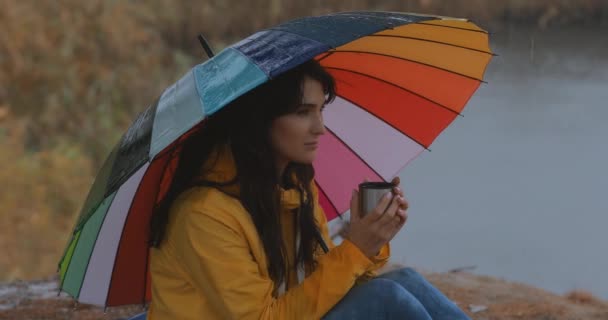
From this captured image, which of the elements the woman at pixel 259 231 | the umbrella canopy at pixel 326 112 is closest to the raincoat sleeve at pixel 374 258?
the woman at pixel 259 231

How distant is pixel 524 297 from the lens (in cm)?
332

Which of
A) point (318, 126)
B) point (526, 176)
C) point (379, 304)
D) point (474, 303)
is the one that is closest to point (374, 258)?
point (379, 304)

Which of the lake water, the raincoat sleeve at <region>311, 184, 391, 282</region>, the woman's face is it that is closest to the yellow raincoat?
the woman's face

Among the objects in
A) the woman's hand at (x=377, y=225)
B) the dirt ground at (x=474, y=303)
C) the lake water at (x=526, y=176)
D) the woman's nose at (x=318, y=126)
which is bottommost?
the lake water at (x=526, y=176)

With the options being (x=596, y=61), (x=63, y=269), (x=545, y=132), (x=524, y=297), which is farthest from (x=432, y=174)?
(x=63, y=269)

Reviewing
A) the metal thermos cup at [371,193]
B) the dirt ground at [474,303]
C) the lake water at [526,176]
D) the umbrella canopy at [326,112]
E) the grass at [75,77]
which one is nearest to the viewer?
the umbrella canopy at [326,112]

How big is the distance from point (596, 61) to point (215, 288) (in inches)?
275

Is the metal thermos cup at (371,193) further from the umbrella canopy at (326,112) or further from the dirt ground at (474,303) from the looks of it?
the dirt ground at (474,303)

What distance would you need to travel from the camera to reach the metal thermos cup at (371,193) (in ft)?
5.65

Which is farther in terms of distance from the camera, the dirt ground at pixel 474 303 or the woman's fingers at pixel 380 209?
the dirt ground at pixel 474 303

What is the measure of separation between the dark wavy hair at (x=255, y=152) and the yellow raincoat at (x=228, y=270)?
25mm

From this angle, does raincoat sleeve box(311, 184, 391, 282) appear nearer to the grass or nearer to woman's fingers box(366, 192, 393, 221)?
woman's fingers box(366, 192, 393, 221)

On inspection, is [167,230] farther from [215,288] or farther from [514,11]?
[514,11]

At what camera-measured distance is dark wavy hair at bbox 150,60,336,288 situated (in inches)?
68.7
